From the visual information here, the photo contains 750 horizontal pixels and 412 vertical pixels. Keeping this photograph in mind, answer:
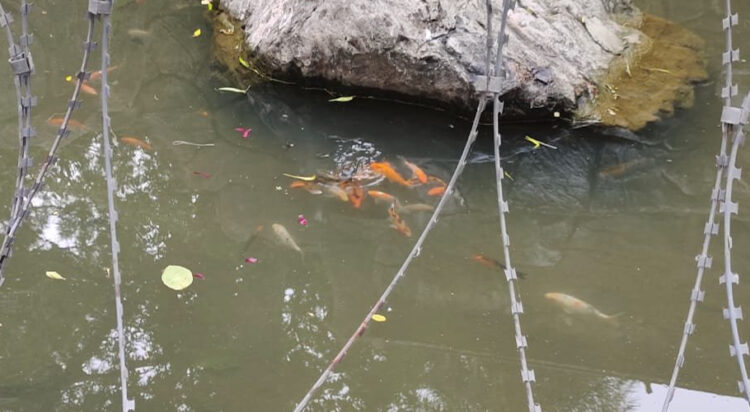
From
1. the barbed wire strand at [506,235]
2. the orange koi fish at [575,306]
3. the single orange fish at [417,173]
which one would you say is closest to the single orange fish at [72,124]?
the single orange fish at [417,173]

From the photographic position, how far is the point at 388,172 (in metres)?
4.50

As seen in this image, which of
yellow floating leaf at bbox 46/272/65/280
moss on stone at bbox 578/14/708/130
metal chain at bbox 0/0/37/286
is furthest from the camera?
moss on stone at bbox 578/14/708/130

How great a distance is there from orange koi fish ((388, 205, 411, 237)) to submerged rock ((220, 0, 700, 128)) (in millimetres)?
1086

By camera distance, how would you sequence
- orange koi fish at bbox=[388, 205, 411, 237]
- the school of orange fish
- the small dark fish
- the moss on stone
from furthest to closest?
the moss on stone
the school of orange fish
orange koi fish at bbox=[388, 205, 411, 237]
the small dark fish

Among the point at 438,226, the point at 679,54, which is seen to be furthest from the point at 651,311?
the point at 679,54

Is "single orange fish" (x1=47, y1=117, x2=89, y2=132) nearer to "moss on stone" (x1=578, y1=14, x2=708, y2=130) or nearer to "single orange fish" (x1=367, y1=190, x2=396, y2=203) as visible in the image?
"single orange fish" (x1=367, y1=190, x2=396, y2=203)

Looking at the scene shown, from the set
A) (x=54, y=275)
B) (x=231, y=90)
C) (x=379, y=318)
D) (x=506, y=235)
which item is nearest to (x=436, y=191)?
(x=379, y=318)

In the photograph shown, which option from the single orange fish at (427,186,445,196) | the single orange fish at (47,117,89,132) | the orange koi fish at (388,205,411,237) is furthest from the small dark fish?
the single orange fish at (47,117,89,132)

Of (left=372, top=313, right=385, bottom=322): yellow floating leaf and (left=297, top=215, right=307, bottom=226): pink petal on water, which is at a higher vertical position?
(left=297, top=215, right=307, bottom=226): pink petal on water

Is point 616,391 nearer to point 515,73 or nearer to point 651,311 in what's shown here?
point 651,311

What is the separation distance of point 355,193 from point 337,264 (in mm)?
568

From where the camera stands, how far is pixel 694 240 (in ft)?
13.4

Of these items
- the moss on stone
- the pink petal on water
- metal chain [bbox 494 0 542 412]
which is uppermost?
metal chain [bbox 494 0 542 412]

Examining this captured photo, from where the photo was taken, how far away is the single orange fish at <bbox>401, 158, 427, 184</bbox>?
14.8 ft
